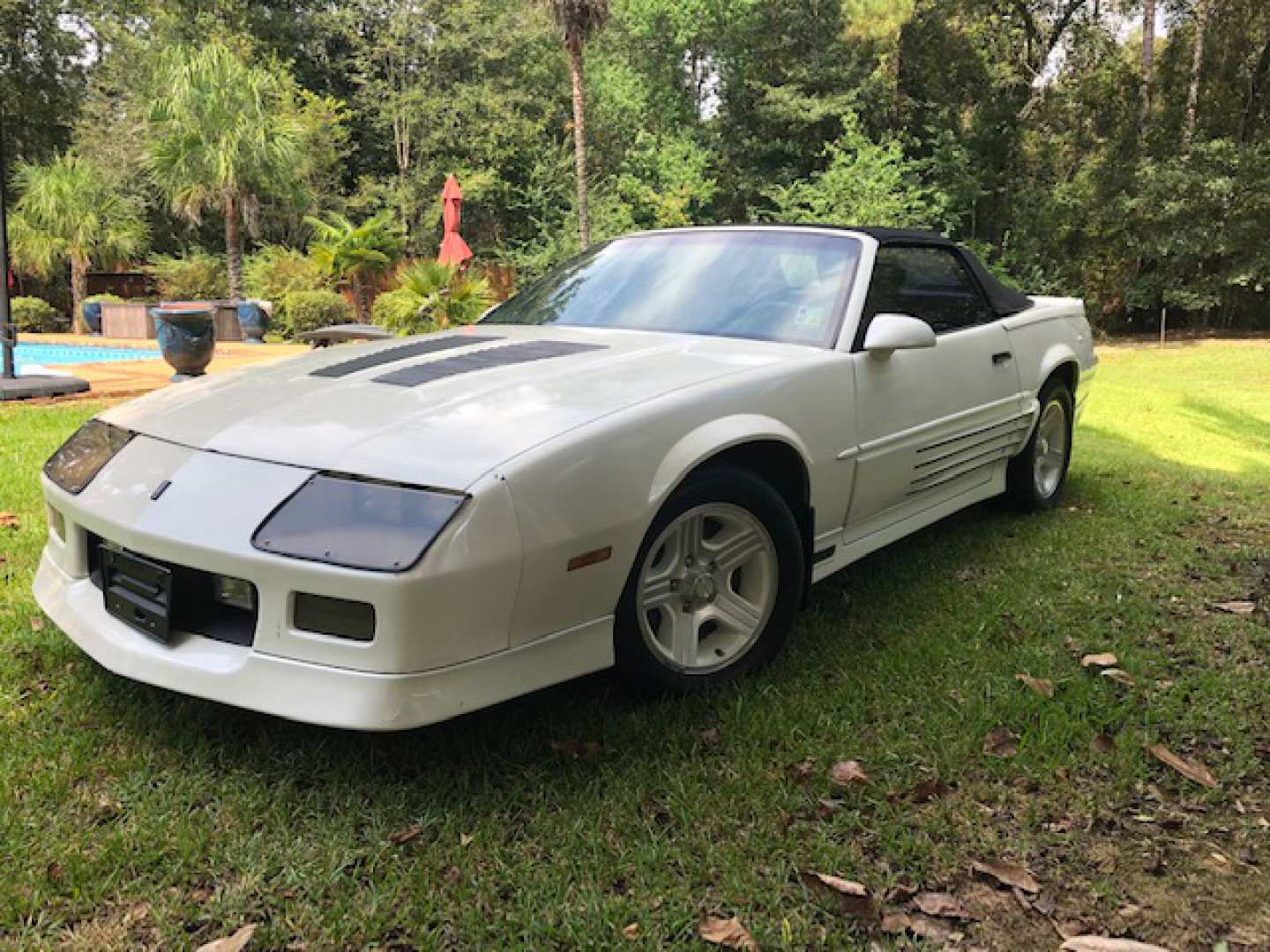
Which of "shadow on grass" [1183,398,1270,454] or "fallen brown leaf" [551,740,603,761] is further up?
"fallen brown leaf" [551,740,603,761]

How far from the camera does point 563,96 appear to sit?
28.5 meters

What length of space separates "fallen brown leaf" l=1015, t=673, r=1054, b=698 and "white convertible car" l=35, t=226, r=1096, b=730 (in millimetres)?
669

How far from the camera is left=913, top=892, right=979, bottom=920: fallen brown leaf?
6.07ft

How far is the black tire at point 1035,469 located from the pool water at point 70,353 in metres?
14.3

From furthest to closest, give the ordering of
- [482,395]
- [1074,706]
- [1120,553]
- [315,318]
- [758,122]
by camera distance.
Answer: [758,122]
[315,318]
[1120,553]
[1074,706]
[482,395]

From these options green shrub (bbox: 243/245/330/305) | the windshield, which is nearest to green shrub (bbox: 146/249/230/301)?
green shrub (bbox: 243/245/330/305)

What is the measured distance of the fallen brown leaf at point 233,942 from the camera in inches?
66.5

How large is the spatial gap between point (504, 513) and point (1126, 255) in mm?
22193

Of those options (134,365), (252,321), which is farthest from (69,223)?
(134,365)

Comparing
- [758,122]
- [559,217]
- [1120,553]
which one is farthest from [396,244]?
[1120,553]

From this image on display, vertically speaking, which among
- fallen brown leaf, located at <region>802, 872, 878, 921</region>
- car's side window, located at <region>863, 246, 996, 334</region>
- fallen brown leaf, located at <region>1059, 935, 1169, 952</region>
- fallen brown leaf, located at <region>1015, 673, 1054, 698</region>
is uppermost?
car's side window, located at <region>863, 246, 996, 334</region>

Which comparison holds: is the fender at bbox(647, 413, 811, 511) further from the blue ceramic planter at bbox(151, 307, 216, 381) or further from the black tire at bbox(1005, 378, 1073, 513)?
the blue ceramic planter at bbox(151, 307, 216, 381)

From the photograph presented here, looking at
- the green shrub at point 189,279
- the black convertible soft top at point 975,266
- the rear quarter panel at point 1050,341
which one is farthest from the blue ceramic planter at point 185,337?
the green shrub at point 189,279

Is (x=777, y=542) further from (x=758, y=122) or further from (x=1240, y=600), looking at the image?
(x=758, y=122)
